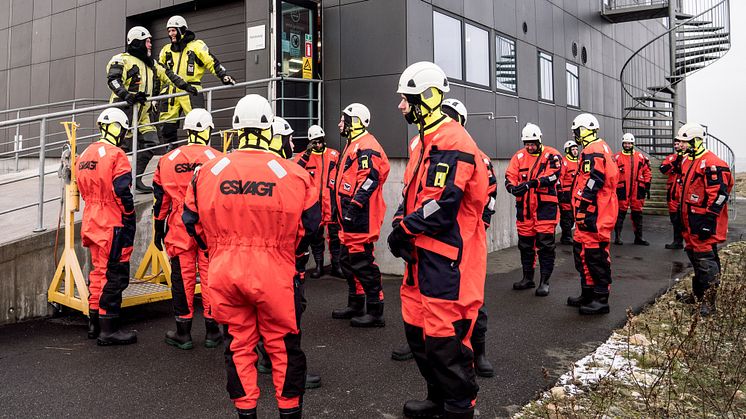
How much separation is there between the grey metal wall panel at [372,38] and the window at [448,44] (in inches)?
39.3

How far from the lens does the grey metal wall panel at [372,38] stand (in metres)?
8.74

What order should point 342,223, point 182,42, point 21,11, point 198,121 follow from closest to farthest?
point 198,121, point 342,223, point 182,42, point 21,11

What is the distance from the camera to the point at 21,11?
1452cm

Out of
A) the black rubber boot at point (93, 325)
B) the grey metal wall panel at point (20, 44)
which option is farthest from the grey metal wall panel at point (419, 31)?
the grey metal wall panel at point (20, 44)

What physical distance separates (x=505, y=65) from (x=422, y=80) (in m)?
8.72

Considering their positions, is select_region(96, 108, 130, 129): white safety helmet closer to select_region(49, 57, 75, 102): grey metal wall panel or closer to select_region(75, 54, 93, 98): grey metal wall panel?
select_region(75, 54, 93, 98): grey metal wall panel

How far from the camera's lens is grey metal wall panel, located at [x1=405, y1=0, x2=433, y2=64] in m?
8.73

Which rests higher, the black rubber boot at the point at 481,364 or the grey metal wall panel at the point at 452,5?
the grey metal wall panel at the point at 452,5

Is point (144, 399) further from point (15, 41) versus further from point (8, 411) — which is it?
point (15, 41)

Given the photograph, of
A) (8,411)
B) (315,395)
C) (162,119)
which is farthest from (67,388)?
(162,119)

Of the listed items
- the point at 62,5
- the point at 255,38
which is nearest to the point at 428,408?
the point at 255,38

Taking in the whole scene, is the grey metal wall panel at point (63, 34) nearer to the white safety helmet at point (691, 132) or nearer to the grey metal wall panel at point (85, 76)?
the grey metal wall panel at point (85, 76)

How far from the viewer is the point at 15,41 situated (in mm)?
14727

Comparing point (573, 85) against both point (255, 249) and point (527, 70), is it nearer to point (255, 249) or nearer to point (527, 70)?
point (527, 70)
